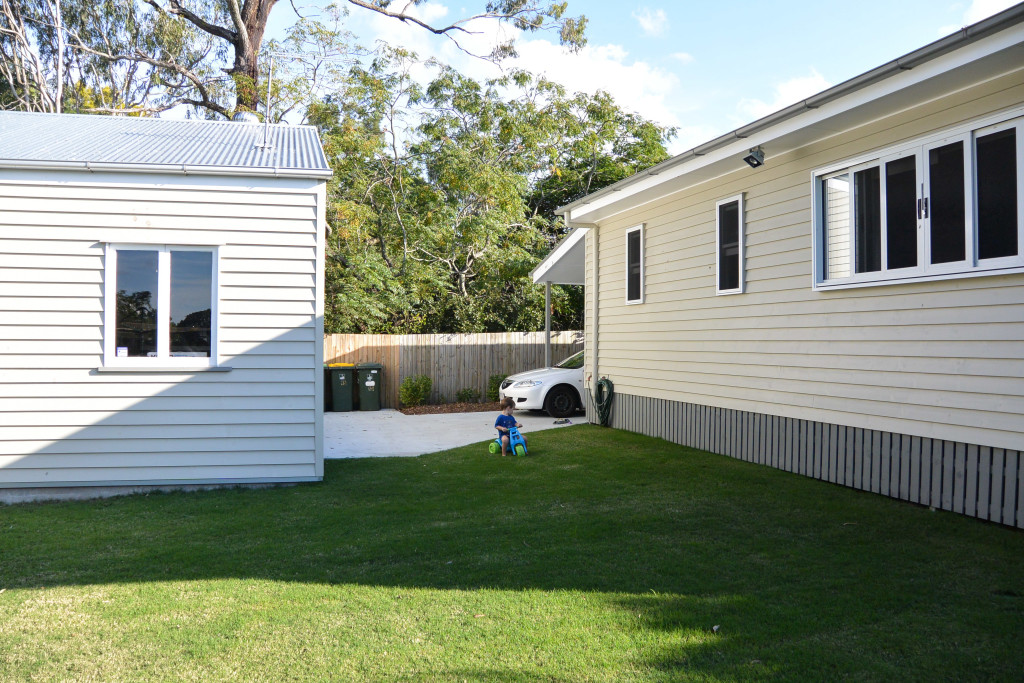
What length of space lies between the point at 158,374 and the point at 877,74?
728 cm

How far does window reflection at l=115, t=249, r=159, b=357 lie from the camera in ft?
25.5

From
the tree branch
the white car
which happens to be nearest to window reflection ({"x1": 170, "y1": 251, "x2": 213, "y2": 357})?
the white car

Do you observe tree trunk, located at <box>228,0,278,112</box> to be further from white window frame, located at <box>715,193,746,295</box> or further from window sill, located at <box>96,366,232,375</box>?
white window frame, located at <box>715,193,746,295</box>

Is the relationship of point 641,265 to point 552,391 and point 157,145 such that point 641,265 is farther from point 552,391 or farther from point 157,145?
point 157,145

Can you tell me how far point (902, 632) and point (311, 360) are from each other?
6.08 metres

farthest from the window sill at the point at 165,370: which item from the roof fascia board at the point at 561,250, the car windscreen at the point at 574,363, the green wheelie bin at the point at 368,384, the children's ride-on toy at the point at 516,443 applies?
the green wheelie bin at the point at 368,384

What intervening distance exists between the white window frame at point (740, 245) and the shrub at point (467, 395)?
959 centimetres

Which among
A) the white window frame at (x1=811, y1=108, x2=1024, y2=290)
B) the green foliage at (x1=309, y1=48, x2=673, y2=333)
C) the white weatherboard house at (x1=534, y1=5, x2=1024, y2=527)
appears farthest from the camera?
the green foliage at (x1=309, y1=48, x2=673, y2=333)

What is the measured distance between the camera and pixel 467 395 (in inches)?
723

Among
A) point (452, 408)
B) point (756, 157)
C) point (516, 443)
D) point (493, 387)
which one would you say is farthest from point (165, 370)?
point (493, 387)

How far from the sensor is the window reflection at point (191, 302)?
311 inches

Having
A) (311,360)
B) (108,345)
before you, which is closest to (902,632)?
(311,360)

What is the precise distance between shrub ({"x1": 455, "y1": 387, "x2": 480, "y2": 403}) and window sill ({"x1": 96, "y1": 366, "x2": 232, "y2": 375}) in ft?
34.5

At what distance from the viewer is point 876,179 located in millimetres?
7168
